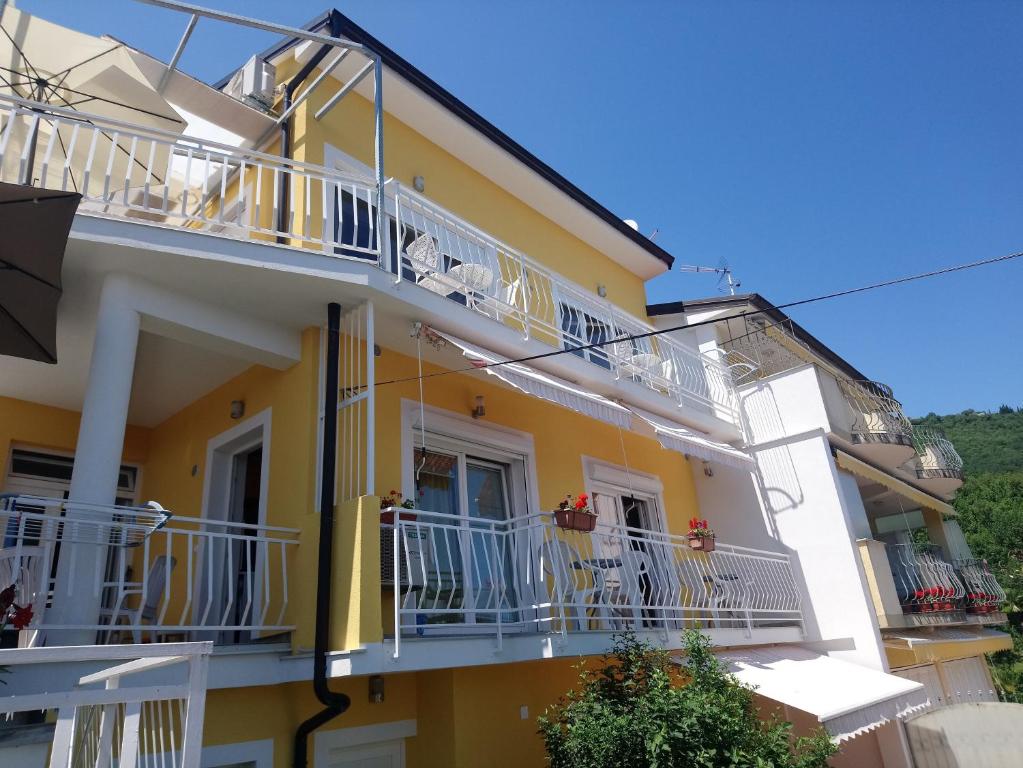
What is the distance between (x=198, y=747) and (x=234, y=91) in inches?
354

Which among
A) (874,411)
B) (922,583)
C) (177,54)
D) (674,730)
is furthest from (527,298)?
(922,583)

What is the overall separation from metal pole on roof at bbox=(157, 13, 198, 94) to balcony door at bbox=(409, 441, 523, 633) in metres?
5.49

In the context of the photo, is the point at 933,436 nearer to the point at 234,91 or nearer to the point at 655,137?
the point at 655,137

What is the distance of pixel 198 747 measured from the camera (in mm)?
3055

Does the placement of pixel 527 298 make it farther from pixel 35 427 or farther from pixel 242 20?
pixel 35 427

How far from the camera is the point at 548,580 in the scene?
30.1ft

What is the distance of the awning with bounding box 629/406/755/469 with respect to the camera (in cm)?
1041

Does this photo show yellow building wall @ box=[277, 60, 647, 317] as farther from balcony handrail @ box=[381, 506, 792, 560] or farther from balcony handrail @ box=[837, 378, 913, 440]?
balcony handrail @ box=[837, 378, 913, 440]

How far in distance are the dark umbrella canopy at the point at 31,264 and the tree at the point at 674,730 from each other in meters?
5.43

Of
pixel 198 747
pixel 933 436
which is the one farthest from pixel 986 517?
pixel 198 747

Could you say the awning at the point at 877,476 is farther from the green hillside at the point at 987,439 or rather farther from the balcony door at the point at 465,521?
the green hillside at the point at 987,439

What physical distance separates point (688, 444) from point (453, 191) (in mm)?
5640

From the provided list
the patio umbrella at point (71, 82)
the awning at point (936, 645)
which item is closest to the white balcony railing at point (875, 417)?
the awning at point (936, 645)

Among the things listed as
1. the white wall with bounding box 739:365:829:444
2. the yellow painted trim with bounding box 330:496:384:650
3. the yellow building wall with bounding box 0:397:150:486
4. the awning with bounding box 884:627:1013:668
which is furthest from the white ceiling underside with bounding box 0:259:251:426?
the awning with bounding box 884:627:1013:668
